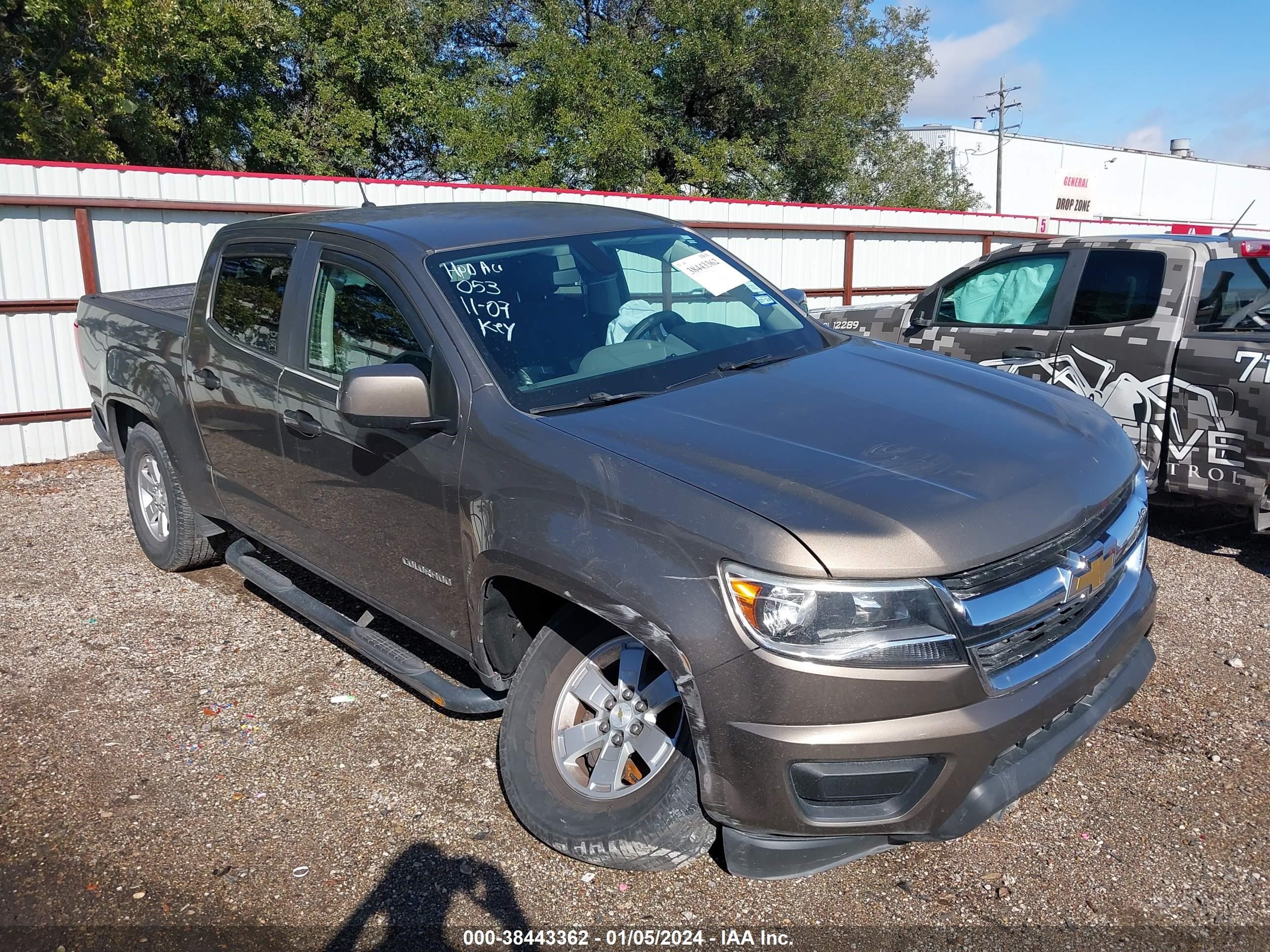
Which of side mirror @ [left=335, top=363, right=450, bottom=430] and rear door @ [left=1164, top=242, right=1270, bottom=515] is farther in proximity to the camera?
rear door @ [left=1164, top=242, right=1270, bottom=515]

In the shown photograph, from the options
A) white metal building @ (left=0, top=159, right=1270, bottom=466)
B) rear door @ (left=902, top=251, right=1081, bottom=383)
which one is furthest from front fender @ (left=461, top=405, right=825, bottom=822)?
white metal building @ (left=0, top=159, right=1270, bottom=466)

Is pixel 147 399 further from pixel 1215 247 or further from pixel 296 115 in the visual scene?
pixel 296 115

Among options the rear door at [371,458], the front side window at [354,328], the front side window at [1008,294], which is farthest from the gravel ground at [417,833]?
the front side window at [1008,294]

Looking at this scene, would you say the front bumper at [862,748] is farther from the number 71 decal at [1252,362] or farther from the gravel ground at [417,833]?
the number 71 decal at [1252,362]

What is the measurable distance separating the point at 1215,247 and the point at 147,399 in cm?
593

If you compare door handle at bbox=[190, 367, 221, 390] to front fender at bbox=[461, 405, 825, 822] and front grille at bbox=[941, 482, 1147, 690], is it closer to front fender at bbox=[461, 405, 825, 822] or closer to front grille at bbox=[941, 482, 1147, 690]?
front fender at bbox=[461, 405, 825, 822]

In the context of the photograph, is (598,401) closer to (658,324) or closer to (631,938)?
(658,324)

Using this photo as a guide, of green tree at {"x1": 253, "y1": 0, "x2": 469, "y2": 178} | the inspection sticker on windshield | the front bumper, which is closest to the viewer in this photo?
the front bumper

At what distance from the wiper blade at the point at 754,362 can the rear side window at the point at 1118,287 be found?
3.04 m

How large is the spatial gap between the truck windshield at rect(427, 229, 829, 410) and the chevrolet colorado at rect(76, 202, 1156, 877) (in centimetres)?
1

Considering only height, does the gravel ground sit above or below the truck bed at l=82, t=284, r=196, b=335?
below

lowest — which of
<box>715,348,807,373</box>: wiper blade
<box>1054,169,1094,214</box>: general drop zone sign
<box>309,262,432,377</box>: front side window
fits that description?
<box>715,348,807,373</box>: wiper blade

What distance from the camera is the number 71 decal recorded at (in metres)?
5.14

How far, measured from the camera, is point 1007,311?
6.59m
